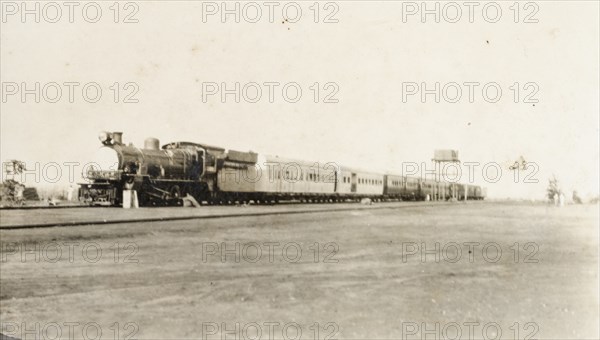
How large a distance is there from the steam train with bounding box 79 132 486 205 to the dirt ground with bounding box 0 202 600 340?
4.00 metres

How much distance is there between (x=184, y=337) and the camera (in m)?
4.82

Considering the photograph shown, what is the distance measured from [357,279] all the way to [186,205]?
28.9ft

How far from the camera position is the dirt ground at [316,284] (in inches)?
190

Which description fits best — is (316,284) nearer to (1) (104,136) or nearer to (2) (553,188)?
(2) (553,188)

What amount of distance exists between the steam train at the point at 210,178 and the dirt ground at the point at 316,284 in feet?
13.1

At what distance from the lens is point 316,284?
5250 mm

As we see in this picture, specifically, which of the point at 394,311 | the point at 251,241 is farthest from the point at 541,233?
the point at 251,241

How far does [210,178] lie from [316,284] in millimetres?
10059

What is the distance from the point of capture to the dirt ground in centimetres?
483
